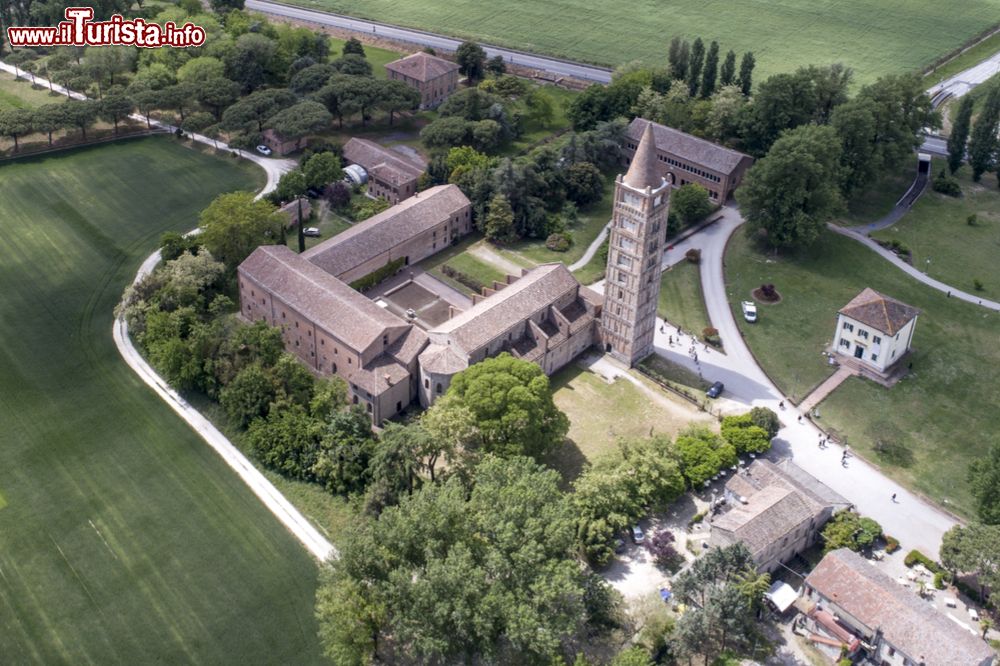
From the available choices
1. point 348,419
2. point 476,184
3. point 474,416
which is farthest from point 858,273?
point 348,419

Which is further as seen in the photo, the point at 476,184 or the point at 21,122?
the point at 21,122

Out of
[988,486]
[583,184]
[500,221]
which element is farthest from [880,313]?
[500,221]

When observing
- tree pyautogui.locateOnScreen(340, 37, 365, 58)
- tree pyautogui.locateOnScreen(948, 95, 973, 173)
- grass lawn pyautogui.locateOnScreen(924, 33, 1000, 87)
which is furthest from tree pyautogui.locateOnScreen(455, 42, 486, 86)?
grass lawn pyautogui.locateOnScreen(924, 33, 1000, 87)

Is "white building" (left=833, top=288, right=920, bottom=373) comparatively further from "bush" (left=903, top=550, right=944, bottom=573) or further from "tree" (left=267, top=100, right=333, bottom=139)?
"tree" (left=267, top=100, right=333, bottom=139)

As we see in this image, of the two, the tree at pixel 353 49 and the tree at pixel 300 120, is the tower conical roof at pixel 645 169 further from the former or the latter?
the tree at pixel 353 49

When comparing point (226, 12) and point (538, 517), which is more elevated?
point (226, 12)

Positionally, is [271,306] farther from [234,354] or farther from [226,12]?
[226,12]
